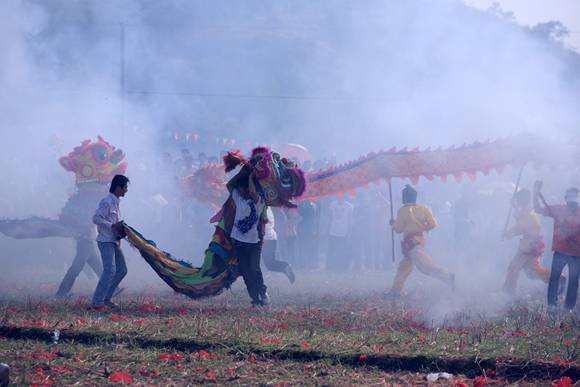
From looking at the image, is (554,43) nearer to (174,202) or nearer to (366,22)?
(366,22)

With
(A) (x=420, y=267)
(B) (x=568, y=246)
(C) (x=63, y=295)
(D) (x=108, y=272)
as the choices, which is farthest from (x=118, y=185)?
(B) (x=568, y=246)

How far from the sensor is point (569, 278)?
36.0 feet

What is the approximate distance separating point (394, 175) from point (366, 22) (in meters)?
11.8

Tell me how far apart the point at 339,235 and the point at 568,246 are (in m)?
7.36

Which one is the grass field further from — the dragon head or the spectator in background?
the spectator in background

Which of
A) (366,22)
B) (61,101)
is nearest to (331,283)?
(61,101)

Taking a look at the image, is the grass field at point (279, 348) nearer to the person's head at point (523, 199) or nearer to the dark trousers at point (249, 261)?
the dark trousers at point (249, 261)

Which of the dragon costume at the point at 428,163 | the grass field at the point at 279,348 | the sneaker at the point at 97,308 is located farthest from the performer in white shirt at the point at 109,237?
the dragon costume at the point at 428,163

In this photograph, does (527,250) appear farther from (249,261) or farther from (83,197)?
(83,197)

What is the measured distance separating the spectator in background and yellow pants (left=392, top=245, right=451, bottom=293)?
17.6 feet

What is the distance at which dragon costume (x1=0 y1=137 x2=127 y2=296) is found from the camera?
12.4m

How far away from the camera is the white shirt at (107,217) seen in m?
9.43

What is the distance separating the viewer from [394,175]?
503 inches

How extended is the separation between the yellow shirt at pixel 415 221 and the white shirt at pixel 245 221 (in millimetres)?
3427
